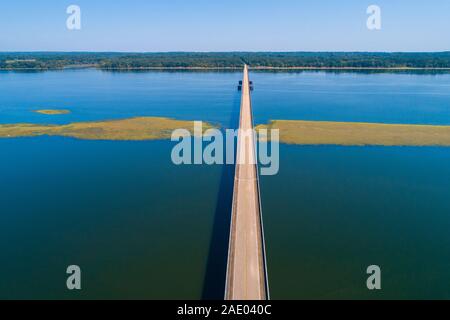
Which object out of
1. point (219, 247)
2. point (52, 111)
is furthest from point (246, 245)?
point (52, 111)

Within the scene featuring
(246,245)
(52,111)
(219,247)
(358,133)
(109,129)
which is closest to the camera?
(246,245)

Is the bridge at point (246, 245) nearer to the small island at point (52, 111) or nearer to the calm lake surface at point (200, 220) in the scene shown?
the calm lake surface at point (200, 220)

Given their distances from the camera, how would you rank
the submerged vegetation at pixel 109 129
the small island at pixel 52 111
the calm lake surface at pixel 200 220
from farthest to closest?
the small island at pixel 52 111, the submerged vegetation at pixel 109 129, the calm lake surface at pixel 200 220

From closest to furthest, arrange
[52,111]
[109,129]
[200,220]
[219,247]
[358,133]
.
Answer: [219,247], [200,220], [358,133], [109,129], [52,111]

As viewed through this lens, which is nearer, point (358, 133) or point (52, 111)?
point (358, 133)

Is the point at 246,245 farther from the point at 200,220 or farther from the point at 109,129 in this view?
the point at 109,129

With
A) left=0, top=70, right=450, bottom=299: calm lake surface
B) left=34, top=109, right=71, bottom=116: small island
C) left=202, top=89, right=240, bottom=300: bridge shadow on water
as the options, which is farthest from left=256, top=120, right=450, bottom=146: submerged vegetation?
left=34, top=109, right=71, bottom=116: small island

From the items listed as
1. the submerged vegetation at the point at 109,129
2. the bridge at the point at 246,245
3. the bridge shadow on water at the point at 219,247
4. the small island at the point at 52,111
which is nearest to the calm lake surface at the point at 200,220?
the bridge shadow on water at the point at 219,247
